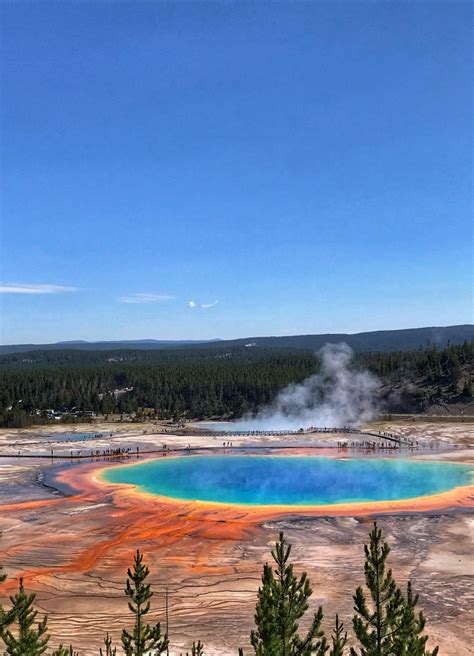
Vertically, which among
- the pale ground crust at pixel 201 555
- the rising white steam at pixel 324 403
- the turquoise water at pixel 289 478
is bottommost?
the turquoise water at pixel 289 478

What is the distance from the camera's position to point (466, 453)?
60.1 metres

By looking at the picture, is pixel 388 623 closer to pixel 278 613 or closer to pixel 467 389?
pixel 278 613

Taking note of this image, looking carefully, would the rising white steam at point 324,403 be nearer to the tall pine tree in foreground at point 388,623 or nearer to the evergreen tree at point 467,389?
the evergreen tree at point 467,389

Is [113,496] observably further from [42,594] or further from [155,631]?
[155,631]

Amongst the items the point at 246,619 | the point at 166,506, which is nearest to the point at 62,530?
the point at 166,506

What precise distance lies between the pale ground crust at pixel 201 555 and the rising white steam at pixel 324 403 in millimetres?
47502

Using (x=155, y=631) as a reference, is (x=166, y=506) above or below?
below

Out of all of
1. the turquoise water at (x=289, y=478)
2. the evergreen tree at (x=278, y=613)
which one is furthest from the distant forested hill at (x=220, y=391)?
the evergreen tree at (x=278, y=613)

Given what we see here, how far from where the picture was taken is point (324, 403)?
97.4 metres

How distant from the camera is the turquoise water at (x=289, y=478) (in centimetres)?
4466

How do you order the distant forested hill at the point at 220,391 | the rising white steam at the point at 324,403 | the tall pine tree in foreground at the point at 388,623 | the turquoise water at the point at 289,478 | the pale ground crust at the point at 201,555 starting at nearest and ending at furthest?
1. the tall pine tree in foreground at the point at 388,623
2. the pale ground crust at the point at 201,555
3. the turquoise water at the point at 289,478
4. the rising white steam at the point at 324,403
5. the distant forested hill at the point at 220,391

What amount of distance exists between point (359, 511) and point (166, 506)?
1282 cm

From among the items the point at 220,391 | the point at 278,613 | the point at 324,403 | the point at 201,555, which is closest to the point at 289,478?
the point at 201,555

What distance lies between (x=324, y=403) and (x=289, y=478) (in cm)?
4650
